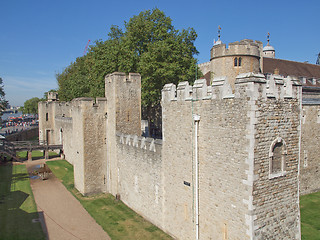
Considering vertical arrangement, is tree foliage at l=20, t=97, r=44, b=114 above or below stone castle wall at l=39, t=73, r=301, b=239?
above

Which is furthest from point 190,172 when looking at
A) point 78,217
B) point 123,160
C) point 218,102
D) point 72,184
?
point 72,184

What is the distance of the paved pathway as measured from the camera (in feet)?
44.4

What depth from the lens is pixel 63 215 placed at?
51.9 ft

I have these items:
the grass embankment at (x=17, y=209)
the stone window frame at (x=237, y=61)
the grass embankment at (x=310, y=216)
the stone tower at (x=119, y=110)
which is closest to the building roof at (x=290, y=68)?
the stone window frame at (x=237, y=61)

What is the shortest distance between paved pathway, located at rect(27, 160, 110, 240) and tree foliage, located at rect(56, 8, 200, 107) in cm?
1046

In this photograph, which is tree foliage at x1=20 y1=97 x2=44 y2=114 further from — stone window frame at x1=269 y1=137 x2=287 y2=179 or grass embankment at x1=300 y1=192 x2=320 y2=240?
stone window frame at x1=269 y1=137 x2=287 y2=179

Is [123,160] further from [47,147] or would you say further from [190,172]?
[47,147]

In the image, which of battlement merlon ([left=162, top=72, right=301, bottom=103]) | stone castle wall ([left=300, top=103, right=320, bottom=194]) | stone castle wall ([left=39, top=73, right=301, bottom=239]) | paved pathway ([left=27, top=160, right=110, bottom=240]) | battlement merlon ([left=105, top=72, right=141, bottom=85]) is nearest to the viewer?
battlement merlon ([left=162, top=72, right=301, bottom=103])

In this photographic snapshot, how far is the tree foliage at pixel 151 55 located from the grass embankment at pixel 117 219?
9897 mm

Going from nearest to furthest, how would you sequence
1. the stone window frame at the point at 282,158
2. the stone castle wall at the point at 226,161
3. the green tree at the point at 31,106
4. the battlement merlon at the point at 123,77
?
the stone castle wall at the point at 226,161 → the stone window frame at the point at 282,158 → the battlement merlon at the point at 123,77 → the green tree at the point at 31,106

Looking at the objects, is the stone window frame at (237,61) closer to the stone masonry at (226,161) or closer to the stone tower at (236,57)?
the stone tower at (236,57)

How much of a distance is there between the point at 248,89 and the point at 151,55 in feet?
52.2

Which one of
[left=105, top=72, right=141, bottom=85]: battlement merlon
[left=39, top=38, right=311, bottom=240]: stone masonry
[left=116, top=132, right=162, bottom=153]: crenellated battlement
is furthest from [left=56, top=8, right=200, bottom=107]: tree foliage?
[left=39, top=38, right=311, bottom=240]: stone masonry

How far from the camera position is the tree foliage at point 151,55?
2317 centimetres
